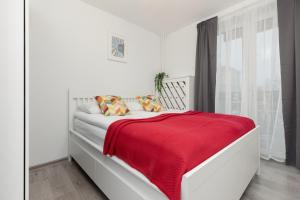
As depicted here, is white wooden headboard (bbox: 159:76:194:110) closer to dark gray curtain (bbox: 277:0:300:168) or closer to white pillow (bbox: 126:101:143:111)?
white pillow (bbox: 126:101:143:111)

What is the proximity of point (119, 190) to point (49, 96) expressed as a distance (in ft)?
5.72

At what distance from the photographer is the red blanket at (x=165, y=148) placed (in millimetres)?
797

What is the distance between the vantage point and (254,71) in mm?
2451

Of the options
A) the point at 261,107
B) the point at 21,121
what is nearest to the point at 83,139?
the point at 21,121

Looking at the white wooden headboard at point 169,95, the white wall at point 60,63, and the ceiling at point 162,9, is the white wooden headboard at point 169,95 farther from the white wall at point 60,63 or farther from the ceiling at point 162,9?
the ceiling at point 162,9

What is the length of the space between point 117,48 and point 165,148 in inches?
101

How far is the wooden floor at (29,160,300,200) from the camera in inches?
58.1

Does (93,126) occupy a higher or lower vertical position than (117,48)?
lower

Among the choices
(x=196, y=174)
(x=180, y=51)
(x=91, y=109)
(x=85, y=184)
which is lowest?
(x=85, y=184)

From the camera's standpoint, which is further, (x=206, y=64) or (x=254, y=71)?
(x=206, y=64)

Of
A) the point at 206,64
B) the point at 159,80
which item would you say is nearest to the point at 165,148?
the point at 206,64

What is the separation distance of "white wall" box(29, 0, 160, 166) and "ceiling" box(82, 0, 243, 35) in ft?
0.80

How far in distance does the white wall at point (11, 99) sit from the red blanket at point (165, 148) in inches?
24.0

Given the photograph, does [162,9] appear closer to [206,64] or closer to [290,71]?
[206,64]
